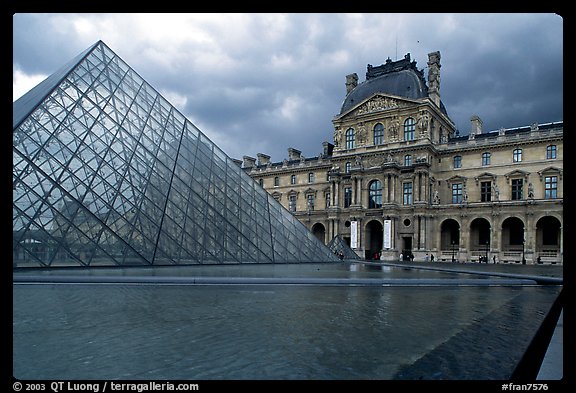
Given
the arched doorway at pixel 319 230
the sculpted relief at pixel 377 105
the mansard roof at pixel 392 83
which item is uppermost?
the mansard roof at pixel 392 83

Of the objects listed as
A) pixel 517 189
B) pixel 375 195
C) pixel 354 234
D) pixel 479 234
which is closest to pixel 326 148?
pixel 375 195

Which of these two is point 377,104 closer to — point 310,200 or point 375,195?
point 375,195

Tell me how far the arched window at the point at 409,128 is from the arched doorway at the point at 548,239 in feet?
47.8

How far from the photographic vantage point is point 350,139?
47.0 metres

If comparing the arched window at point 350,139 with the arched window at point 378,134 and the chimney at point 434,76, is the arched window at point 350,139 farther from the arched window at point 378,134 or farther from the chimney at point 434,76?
the chimney at point 434,76

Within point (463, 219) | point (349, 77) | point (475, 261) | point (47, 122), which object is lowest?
point (475, 261)

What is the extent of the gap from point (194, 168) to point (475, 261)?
30645 mm

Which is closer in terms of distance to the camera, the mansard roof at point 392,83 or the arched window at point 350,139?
the mansard roof at point 392,83

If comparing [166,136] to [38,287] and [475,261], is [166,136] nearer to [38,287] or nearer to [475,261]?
[38,287]

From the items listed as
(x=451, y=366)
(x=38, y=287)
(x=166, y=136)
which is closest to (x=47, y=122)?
(x=166, y=136)

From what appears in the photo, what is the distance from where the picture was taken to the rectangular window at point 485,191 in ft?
130

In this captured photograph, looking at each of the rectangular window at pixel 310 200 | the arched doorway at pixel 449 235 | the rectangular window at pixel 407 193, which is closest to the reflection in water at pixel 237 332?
the rectangular window at pixel 407 193
